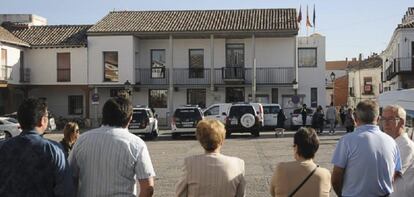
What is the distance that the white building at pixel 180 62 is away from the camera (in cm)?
4372

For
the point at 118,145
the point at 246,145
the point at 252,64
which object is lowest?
the point at 246,145

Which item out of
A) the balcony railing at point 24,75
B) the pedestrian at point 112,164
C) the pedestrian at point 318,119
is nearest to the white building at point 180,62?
the balcony railing at point 24,75

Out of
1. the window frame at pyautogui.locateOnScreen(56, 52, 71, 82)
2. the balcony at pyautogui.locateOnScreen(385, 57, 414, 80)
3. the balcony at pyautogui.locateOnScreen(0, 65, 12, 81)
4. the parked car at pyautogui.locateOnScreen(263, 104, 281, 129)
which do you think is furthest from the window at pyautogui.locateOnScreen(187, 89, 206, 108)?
the balcony at pyautogui.locateOnScreen(385, 57, 414, 80)

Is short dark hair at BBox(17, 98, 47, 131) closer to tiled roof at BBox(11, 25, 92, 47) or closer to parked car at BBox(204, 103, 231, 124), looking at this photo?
parked car at BBox(204, 103, 231, 124)

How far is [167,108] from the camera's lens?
4534cm

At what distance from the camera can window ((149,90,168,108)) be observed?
150ft

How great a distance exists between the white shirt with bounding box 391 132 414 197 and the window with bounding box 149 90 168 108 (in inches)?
1566

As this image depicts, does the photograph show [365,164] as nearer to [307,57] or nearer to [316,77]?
[316,77]

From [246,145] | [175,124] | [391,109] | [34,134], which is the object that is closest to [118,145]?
[34,134]

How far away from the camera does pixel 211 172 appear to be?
17.1ft

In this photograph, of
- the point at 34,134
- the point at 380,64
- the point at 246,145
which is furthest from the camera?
the point at 380,64

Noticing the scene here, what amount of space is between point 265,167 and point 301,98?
29016 millimetres

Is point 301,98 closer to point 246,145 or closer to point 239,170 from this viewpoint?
point 246,145

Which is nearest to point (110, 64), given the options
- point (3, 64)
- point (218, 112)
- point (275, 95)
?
point (3, 64)
